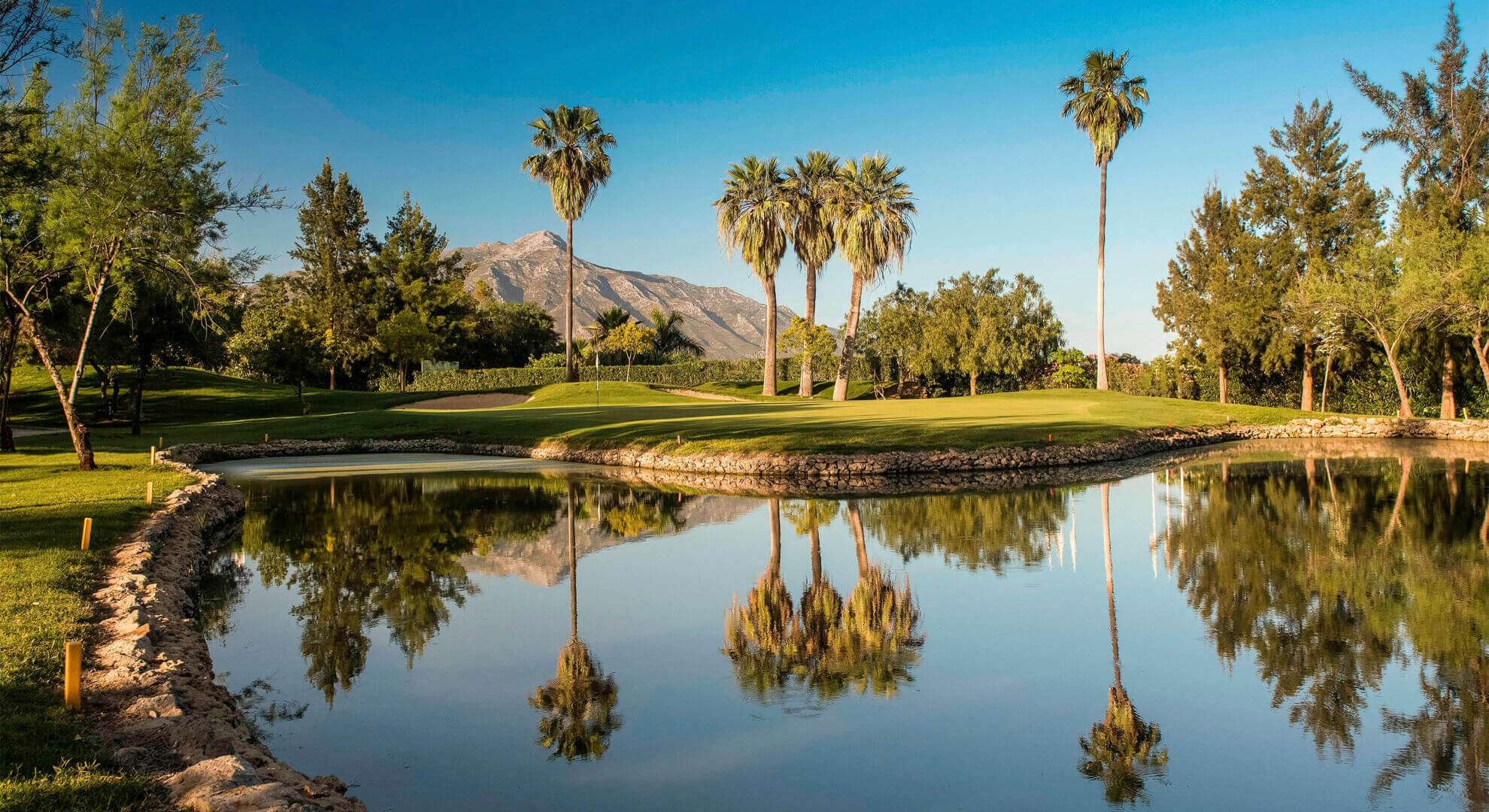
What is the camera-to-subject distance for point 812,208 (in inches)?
1976

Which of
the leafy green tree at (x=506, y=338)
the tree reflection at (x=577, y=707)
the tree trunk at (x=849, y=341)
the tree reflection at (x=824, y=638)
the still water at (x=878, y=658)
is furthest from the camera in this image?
the leafy green tree at (x=506, y=338)

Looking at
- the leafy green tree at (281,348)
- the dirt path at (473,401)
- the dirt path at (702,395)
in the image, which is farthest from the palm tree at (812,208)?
the leafy green tree at (281,348)

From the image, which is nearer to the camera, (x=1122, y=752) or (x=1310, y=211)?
(x=1122, y=752)

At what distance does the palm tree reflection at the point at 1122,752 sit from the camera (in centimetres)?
574

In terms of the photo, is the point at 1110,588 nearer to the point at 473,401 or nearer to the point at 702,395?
the point at 702,395

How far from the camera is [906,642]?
8.81 metres

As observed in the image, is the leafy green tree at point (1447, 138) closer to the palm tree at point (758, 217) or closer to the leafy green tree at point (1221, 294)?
the leafy green tree at point (1221, 294)

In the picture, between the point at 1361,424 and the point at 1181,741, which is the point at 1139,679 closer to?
the point at 1181,741

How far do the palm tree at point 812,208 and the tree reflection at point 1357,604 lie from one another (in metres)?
33.7

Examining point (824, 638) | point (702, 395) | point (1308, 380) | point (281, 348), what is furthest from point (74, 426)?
point (281, 348)

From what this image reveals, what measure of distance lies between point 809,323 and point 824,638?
150 feet

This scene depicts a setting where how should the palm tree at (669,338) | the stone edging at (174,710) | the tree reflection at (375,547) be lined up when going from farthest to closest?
the palm tree at (669,338) → the tree reflection at (375,547) → the stone edging at (174,710)

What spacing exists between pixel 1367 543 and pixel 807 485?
36.1ft

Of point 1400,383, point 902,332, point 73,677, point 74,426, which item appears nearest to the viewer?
point 73,677
